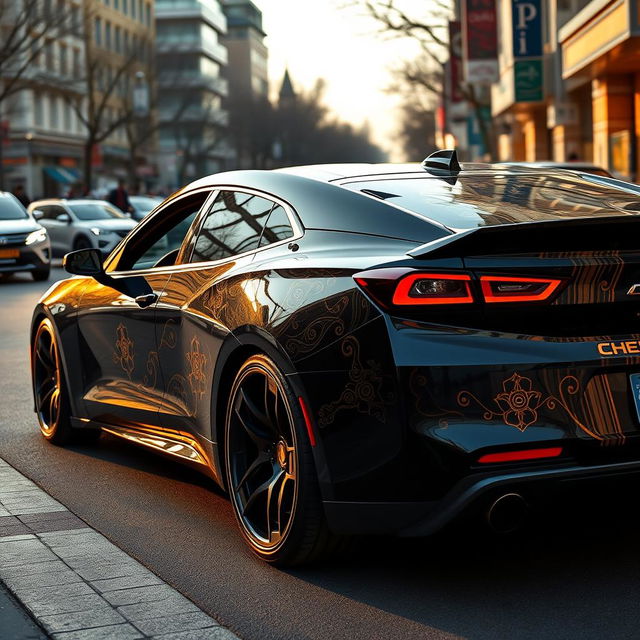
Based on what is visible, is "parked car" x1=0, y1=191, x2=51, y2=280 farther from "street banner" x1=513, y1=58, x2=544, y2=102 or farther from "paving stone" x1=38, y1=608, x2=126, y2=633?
"paving stone" x1=38, y1=608, x2=126, y2=633

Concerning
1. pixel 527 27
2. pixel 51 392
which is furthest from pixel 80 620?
pixel 527 27

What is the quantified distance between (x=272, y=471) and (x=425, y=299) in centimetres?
100

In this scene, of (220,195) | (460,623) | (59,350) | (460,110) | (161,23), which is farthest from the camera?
(161,23)

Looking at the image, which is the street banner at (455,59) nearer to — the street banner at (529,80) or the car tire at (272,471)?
the street banner at (529,80)

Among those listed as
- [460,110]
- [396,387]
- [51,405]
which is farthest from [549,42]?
[396,387]

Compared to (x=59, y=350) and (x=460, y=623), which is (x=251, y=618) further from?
(x=59, y=350)

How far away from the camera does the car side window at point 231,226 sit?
5188 millimetres

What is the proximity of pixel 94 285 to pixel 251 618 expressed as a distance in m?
2.77

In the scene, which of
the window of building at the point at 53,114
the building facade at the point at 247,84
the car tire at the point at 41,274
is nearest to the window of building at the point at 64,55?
the window of building at the point at 53,114

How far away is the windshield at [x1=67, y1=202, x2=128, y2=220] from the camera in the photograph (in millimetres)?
29344

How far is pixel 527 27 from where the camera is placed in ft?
115

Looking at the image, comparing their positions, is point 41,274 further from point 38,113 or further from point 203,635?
point 38,113

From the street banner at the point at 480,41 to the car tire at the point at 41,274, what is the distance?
18.8m

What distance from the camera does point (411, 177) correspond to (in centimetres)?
520
